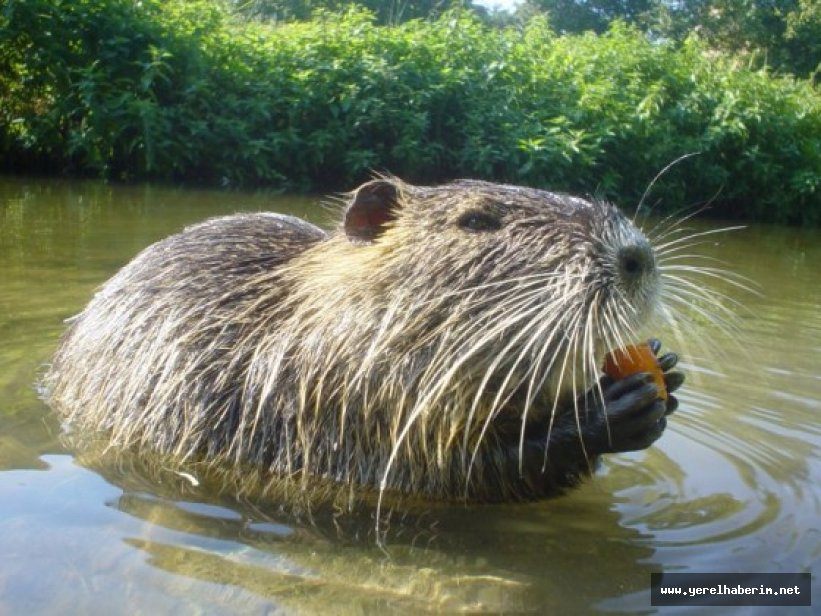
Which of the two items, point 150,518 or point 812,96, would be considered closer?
point 150,518

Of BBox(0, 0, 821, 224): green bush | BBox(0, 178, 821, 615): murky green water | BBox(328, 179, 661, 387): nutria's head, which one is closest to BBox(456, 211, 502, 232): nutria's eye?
BBox(328, 179, 661, 387): nutria's head

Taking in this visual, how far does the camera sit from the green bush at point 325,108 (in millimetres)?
11977

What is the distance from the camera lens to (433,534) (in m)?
2.62

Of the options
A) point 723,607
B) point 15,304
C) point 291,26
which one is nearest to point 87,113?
point 291,26

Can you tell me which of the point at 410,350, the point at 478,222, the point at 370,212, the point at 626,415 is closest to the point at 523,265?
the point at 478,222

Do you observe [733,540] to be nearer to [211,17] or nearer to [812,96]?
[211,17]

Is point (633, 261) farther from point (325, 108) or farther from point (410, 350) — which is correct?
point (325, 108)

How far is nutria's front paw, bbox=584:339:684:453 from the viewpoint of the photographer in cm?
257

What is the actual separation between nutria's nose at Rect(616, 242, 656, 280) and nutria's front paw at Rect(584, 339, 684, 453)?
0.91 ft

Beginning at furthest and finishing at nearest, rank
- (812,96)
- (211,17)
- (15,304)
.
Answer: (812,96), (211,17), (15,304)

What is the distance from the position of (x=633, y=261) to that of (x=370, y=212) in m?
0.82

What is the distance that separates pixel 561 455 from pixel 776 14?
32.5 m

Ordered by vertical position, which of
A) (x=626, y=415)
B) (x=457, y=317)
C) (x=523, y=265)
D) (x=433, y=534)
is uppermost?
(x=523, y=265)

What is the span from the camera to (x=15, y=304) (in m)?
4.86
